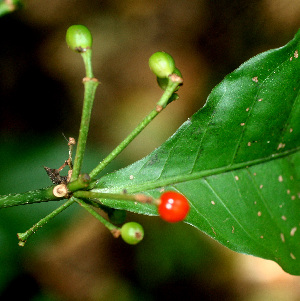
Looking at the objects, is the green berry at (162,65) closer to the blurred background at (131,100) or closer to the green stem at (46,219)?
the green stem at (46,219)

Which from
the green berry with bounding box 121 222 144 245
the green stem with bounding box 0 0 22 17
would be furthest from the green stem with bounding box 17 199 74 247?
the green stem with bounding box 0 0 22 17

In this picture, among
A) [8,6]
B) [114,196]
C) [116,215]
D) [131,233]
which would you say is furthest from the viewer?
[116,215]

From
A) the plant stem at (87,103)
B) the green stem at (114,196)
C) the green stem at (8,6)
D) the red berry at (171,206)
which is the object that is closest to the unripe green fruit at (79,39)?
the plant stem at (87,103)

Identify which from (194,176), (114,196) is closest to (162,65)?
(194,176)

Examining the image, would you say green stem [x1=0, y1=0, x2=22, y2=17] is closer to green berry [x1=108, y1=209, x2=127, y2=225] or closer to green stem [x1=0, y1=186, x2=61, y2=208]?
green stem [x1=0, y1=186, x2=61, y2=208]

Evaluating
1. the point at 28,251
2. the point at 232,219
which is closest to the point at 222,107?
the point at 232,219

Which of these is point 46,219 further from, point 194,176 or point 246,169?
point 246,169
